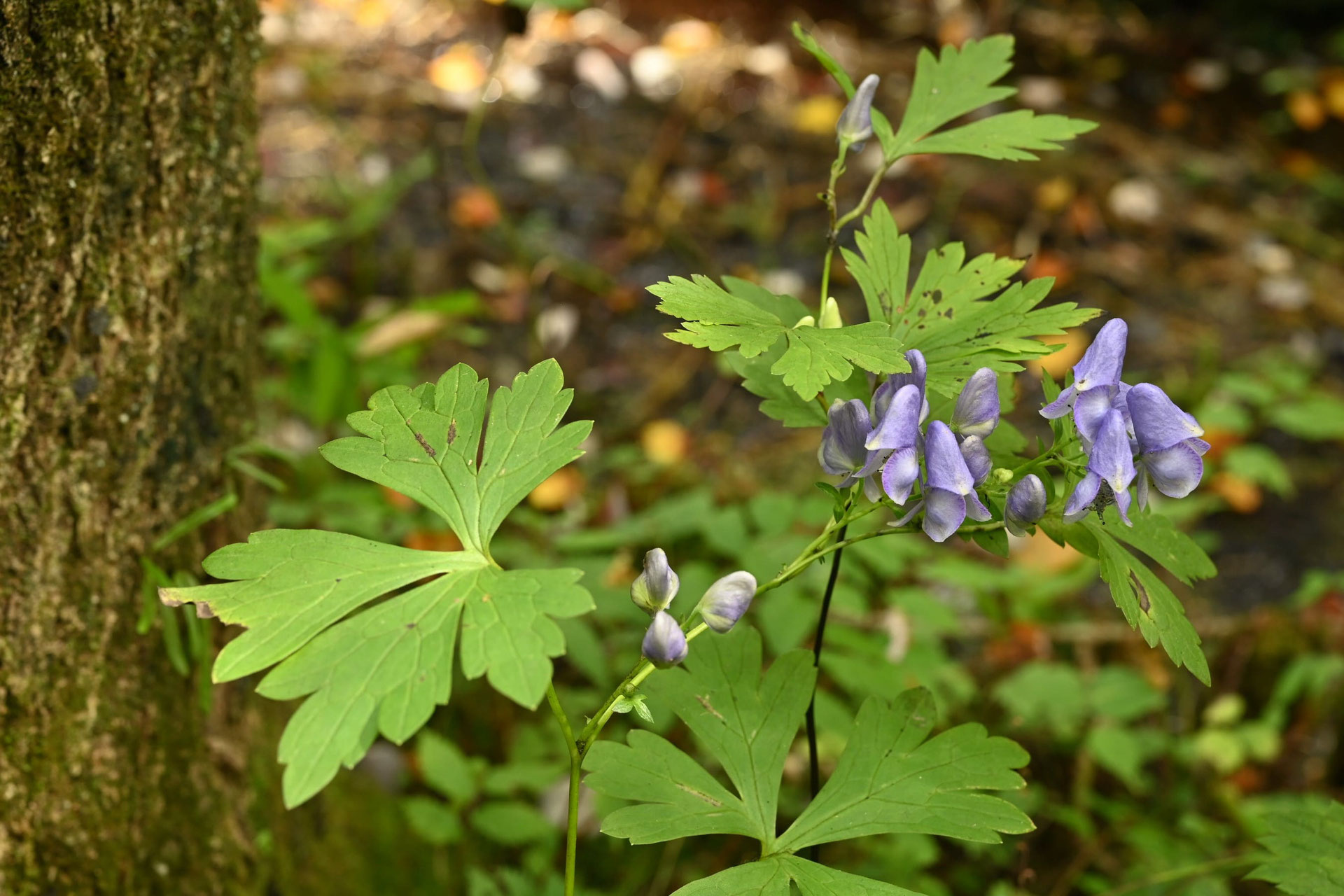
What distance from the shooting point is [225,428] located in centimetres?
156

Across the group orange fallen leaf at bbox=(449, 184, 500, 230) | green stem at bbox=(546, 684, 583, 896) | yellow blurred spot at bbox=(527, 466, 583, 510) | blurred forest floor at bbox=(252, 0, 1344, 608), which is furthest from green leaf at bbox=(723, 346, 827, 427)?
orange fallen leaf at bbox=(449, 184, 500, 230)

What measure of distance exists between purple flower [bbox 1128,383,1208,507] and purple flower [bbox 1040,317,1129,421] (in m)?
0.03

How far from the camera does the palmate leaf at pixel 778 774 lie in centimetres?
104

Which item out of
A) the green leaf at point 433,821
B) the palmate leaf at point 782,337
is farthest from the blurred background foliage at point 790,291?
the palmate leaf at point 782,337

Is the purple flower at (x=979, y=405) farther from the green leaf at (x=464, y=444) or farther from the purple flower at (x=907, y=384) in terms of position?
the green leaf at (x=464, y=444)

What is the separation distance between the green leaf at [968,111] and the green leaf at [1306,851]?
823mm

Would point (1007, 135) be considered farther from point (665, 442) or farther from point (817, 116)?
point (817, 116)

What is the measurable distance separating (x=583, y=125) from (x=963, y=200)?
1.56 m

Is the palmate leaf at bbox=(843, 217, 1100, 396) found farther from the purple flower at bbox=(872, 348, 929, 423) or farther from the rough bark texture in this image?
the rough bark texture

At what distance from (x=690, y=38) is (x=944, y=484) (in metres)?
4.21

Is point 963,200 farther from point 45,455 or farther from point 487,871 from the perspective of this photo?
point 45,455

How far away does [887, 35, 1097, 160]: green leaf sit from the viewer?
1.24m

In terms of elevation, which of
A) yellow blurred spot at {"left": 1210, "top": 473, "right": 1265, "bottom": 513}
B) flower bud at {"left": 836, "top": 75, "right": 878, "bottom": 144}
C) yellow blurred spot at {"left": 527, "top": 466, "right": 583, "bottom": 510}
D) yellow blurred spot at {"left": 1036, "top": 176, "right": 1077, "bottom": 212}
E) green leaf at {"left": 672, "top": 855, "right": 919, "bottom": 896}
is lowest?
yellow blurred spot at {"left": 1210, "top": 473, "right": 1265, "bottom": 513}

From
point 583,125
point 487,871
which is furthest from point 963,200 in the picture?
point 487,871
